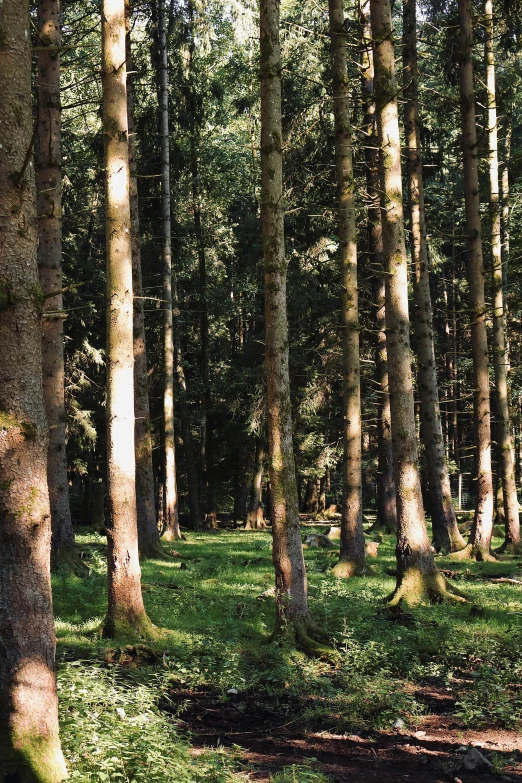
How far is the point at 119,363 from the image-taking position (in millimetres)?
9078

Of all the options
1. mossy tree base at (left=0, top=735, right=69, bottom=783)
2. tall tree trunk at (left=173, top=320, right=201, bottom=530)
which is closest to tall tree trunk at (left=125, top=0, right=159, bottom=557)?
mossy tree base at (left=0, top=735, right=69, bottom=783)

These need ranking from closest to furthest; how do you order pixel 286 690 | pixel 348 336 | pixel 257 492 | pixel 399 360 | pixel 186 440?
pixel 286 690, pixel 399 360, pixel 348 336, pixel 186 440, pixel 257 492

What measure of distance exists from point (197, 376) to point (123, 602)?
27095 mm

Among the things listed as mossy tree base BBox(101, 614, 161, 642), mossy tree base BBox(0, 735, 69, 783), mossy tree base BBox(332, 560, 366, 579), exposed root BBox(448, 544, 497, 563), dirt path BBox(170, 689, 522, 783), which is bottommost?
dirt path BBox(170, 689, 522, 783)

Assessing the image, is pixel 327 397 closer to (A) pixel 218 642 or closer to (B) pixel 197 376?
(B) pixel 197 376

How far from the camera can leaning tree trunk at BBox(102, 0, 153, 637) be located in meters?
8.90

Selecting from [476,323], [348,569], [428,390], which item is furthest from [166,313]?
[348,569]

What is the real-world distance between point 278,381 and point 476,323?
9.01 m

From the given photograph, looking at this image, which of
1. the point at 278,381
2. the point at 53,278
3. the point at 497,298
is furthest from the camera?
the point at 497,298

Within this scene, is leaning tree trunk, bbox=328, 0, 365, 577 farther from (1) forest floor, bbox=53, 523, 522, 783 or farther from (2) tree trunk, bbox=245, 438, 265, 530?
(2) tree trunk, bbox=245, 438, 265, 530

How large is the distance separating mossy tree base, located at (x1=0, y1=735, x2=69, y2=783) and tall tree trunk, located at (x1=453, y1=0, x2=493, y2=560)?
1356cm

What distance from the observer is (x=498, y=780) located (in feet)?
18.6

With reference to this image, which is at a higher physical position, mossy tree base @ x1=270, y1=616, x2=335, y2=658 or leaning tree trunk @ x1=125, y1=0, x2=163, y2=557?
leaning tree trunk @ x1=125, y1=0, x2=163, y2=557

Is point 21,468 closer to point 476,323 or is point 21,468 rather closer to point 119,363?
point 119,363
